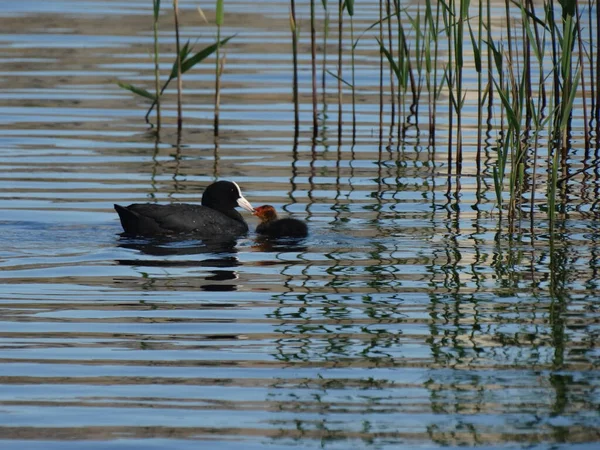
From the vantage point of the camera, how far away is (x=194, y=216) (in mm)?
9734

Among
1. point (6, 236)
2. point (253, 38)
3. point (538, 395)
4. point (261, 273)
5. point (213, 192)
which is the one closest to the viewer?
point (538, 395)

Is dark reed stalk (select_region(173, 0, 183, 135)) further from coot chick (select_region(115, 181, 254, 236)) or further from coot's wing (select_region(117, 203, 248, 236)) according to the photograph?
coot's wing (select_region(117, 203, 248, 236))

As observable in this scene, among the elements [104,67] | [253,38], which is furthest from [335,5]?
[104,67]

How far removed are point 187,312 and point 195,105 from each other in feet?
32.4

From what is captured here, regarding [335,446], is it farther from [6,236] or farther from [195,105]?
[195,105]

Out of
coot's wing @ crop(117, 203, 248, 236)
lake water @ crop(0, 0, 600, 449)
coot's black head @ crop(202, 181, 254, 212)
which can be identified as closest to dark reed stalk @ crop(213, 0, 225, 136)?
lake water @ crop(0, 0, 600, 449)

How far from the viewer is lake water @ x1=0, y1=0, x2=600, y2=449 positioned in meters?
5.30

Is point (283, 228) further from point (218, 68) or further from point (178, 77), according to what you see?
point (218, 68)

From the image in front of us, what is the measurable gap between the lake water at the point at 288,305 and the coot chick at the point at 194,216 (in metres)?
0.15

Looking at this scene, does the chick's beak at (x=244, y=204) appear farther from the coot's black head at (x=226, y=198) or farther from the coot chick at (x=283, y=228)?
the coot chick at (x=283, y=228)

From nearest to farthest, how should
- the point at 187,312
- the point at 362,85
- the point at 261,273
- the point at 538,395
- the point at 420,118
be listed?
the point at 538,395 < the point at 187,312 < the point at 261,273 < the point at 420,118 < the point at 362,85

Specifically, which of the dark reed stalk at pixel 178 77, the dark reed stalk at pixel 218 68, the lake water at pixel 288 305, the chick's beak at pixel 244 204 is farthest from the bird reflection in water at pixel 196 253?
the dark reed stalk at pixel 178 77

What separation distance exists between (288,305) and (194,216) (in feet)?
8.41

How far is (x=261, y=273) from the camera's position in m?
8.43
